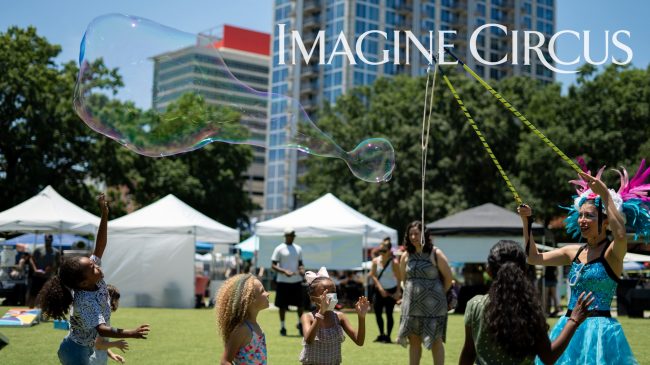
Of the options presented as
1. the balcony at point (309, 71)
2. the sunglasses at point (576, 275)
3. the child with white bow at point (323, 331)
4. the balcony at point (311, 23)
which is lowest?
the child with white bow at point (323, 331)

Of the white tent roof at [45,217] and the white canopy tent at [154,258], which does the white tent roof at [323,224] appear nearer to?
the white canopy tent at [154,258]

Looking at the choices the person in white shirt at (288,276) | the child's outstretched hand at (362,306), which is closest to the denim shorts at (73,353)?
the child's outstretched hand at (362,306)

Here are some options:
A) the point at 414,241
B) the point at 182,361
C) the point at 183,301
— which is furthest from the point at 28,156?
the point at 414,241

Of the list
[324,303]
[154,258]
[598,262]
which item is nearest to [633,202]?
[598,262]

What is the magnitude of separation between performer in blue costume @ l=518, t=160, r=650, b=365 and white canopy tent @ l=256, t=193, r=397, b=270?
16.1 metres

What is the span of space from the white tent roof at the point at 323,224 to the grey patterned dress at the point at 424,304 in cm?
1312

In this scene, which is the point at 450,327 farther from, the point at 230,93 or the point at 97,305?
the point at 97,305

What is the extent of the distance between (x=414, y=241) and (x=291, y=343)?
4947 mm

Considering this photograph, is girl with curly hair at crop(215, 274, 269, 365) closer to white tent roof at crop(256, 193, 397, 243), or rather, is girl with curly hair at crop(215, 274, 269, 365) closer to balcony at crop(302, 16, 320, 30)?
white tent roof at crop(256, 193, 397, 243)

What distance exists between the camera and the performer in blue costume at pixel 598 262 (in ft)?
18.0

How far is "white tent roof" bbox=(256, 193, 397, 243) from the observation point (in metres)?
22.2

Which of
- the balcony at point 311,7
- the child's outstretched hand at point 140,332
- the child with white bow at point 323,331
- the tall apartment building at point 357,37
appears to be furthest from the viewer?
the balcony at point 311,7

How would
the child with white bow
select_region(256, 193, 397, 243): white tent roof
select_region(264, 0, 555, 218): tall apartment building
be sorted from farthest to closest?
1. select_region(264, 0, 555, 218): tall apartment building
2. select_region(256, 193, 397, 243): white tent roof
3. the child with white bow

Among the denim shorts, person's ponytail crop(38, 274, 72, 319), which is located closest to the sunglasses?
the denim shorts
